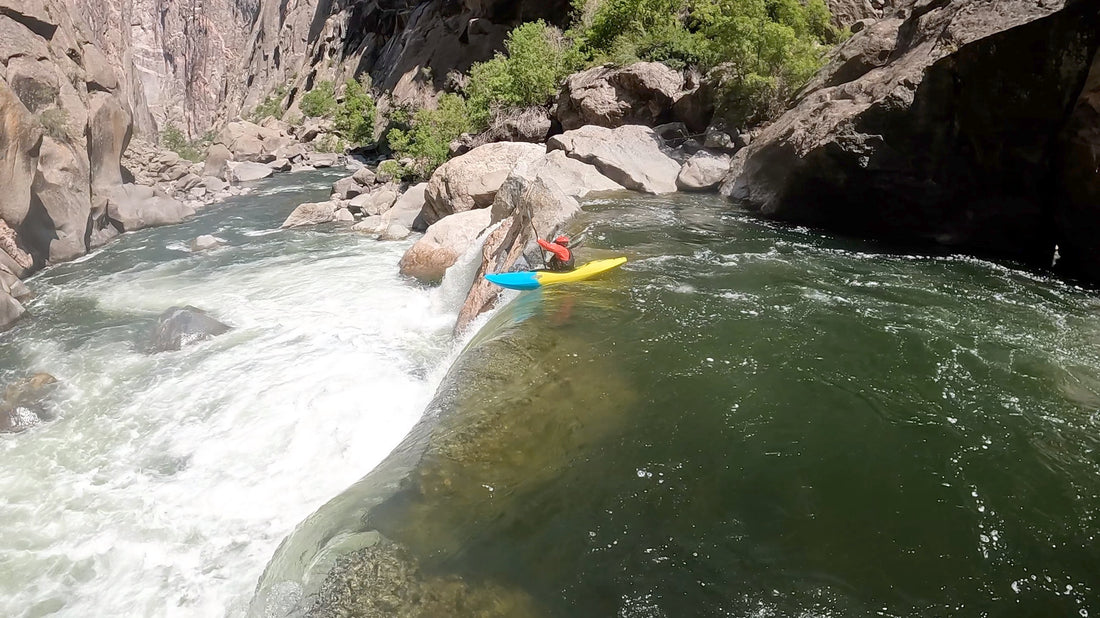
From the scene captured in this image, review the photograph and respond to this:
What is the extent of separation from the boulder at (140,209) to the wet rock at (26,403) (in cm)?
1340

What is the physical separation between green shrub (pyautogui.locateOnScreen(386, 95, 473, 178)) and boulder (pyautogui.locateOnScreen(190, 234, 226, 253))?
7.11 m

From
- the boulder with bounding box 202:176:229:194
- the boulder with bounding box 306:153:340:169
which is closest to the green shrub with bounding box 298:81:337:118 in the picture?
the boulder with bounding box 306:153:340:169

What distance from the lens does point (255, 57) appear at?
233 ft

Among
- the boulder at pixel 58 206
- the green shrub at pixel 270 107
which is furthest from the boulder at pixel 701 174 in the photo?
the green shrub at pixel 270 107

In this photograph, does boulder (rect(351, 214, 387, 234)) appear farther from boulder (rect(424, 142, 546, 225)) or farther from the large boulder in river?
the large boulder in river

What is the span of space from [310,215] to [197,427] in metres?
13.2

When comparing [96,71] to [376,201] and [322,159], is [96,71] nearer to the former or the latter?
[376,201]

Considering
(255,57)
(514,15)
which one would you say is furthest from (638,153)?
(255,57)

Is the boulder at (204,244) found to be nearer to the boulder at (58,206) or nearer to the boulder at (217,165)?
the boulder at (58,206)

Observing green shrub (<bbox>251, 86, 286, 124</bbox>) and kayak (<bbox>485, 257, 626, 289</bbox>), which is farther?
green shrub (<bbox>251, 86, 286, 124</bbox>)

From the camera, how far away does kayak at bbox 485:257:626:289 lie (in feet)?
27.2

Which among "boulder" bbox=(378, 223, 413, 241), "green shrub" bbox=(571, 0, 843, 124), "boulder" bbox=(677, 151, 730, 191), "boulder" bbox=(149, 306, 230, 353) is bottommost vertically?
"boulder" bbox=(149, 306, 230, 353)

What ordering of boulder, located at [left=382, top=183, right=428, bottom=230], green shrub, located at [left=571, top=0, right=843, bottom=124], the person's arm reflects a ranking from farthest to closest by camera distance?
boulder, located at [left=382, top=183, right=428, bottom=230] → green shrub, located at [left=571, top=0, right=843, bottom=124] → the person's arm

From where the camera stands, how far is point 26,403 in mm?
8078
